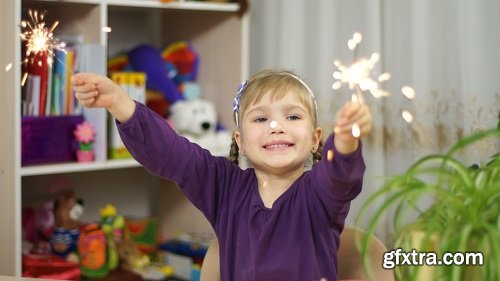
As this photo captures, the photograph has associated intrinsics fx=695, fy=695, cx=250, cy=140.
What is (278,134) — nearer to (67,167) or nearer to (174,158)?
(174,158)

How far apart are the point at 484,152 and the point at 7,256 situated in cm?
127

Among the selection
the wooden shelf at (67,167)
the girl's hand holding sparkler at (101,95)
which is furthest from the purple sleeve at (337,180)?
the wooden shelf at (67,167)

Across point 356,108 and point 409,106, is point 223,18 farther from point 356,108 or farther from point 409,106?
point 356,108

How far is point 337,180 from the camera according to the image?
3.45 feet

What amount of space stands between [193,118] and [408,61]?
2.42ft

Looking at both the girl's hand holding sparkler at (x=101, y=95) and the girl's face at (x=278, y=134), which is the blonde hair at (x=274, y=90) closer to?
the girl's face at (x=278, y=134)

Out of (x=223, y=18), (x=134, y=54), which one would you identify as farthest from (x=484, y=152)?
(x=134, y=54)

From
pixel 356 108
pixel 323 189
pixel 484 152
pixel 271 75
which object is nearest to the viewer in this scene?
pixel 356 108

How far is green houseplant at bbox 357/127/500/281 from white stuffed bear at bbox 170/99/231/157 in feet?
5.15

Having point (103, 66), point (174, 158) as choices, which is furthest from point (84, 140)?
point (174, 158)

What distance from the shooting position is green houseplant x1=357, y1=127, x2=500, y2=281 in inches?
25.5

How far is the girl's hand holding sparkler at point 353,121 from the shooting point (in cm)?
84

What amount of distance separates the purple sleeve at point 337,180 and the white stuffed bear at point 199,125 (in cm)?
108

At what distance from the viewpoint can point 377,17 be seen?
197 centimetres
